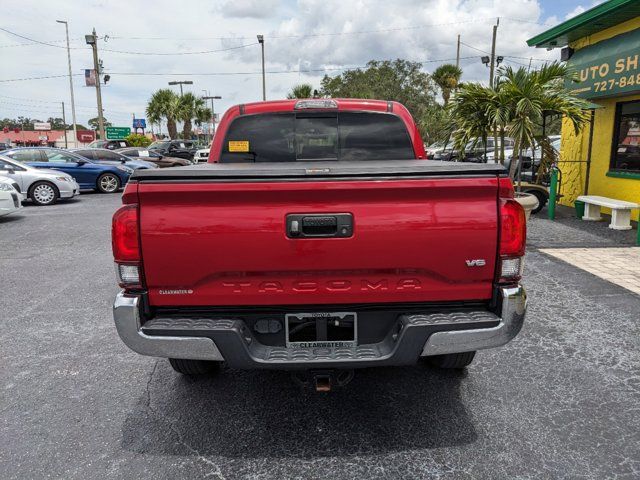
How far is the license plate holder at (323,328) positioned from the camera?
2.72 m

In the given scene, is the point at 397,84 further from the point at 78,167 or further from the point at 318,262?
the point at 318,262

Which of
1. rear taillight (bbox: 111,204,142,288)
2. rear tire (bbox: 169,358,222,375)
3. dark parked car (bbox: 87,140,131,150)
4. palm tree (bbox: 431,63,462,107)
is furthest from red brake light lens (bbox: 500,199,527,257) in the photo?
palm tree (bbox: 431,63,462,107)

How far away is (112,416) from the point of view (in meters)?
3.24

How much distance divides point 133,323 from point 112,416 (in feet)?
3.30

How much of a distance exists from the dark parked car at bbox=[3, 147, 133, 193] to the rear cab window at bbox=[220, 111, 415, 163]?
13.3m

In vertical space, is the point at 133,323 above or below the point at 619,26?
below

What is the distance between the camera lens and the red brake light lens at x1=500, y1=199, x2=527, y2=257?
2.61 m

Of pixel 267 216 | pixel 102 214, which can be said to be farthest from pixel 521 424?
pixel 102 214

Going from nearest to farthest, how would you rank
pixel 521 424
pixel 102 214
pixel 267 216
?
pixel 267 216 → pixel 521 424 → pixel 102 214

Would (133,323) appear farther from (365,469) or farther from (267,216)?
(365,469)

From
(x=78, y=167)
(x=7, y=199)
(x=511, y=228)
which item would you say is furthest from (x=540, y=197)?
(x=78, y=167)

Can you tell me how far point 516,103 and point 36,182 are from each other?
1230cm

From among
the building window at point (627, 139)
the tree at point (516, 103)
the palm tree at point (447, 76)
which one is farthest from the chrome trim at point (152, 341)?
the palm tree at point (447, 76)

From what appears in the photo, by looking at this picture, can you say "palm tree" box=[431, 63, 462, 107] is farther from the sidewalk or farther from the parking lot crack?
the parking lot crack
